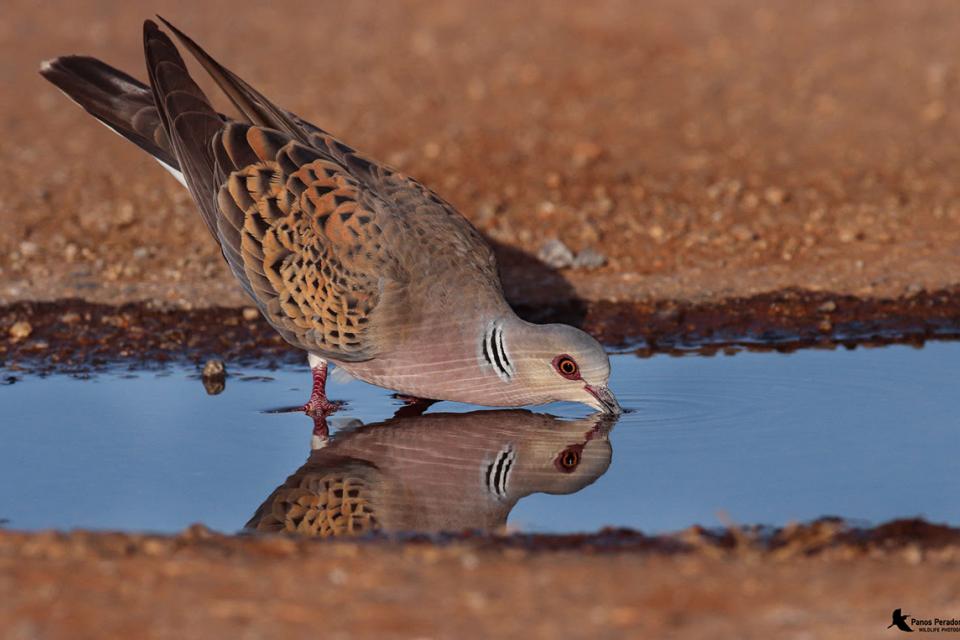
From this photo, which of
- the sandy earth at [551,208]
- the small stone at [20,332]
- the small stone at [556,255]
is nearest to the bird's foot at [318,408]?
the sandy earth at [551,208]

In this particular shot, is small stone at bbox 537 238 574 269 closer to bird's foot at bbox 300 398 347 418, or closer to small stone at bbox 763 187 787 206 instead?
small stone at bbox 763 187 787 206

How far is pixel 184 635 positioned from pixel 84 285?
16.4 ft

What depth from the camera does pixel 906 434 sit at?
641cm

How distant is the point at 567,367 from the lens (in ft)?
21.5

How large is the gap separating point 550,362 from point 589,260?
2505mm

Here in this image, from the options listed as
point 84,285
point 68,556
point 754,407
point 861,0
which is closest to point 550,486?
point 754,407

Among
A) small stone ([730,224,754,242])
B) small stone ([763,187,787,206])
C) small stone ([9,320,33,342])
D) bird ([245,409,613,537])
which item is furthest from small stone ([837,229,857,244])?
small stone ([9,320,33,342])

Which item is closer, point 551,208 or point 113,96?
point 113,96

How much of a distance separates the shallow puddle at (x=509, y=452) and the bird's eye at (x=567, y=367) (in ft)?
0.85

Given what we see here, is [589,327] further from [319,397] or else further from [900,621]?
[900,621]

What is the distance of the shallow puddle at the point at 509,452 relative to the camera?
5688 mm

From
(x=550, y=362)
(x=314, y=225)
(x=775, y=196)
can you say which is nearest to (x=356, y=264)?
(x=314, y=225)

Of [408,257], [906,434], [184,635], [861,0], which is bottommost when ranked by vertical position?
[184,635]

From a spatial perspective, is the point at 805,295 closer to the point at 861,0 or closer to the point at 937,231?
the point at 937,231
